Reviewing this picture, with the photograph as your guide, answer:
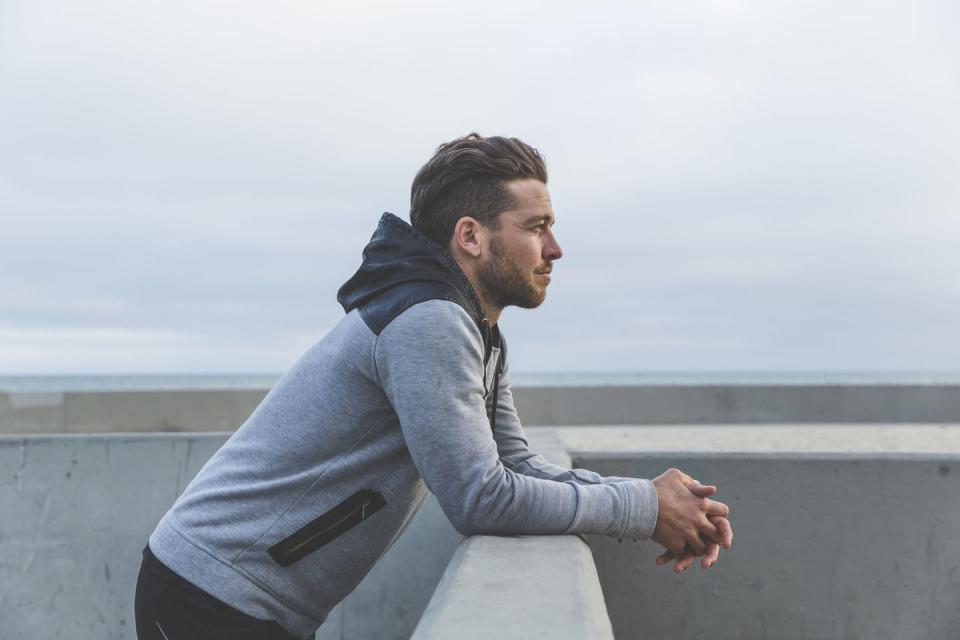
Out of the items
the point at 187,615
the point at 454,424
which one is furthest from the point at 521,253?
the point at 187,615

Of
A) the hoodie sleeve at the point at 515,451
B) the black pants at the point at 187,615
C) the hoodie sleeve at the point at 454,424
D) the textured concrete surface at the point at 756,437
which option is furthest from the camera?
the textured concrete surface at the point at 756,437

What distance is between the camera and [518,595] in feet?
5.38

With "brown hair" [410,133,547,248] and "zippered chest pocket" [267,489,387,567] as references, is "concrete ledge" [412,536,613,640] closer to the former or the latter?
"zippered chest pocket" [267,489,387,567]

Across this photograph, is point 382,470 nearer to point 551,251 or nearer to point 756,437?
point 551,251

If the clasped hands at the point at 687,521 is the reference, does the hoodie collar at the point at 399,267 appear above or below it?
above

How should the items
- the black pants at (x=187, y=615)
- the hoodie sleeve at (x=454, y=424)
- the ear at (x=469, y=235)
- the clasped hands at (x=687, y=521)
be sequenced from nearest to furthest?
the hoodie sleeve at (x=454, y=424), the black pants at (x=187, y=615), the clasped hands at (x=687, y=521), the ear at (x=469, y=235)

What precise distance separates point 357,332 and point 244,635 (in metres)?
0.78

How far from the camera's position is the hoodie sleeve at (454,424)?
2.03 m

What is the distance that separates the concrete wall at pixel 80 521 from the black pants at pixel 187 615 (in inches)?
69.2

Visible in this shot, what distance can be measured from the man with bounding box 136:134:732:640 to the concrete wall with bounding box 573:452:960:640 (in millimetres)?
1398

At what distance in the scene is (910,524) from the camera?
365 centimetres

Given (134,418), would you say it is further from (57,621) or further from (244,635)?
(244,635)

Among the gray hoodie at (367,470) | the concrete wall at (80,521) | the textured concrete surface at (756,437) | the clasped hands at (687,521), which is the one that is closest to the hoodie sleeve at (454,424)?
the gray hoodie at (367,470)

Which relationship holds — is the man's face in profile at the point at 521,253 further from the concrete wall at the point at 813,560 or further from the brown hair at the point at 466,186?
the concrete wall at the point at 813,560
